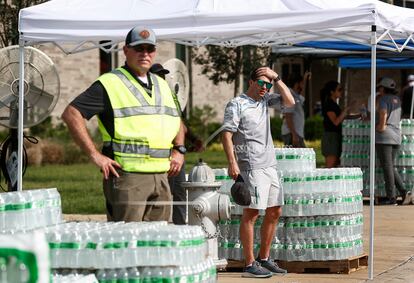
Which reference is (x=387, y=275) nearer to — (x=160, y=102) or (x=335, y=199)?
(x=335, y=199)

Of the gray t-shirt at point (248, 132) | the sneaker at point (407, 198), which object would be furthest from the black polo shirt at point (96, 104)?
the sneaker at point (407, 198)

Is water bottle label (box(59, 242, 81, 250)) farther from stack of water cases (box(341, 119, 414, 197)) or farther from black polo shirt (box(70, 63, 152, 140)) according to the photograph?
stack of water cases (box(341, 119, 414, 197))

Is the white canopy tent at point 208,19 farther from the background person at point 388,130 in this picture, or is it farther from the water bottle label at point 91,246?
the background person at point 388,130

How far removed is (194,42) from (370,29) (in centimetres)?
295

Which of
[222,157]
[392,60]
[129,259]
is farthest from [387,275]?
[222,157]

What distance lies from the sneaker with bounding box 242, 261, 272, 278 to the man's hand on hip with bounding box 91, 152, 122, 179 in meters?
2.70

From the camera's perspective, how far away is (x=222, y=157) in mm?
31438

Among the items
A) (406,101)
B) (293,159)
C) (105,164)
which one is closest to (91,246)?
(105,164)

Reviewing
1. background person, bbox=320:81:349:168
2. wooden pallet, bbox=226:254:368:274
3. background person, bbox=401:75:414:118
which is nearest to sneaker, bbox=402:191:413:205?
background person, bbox=320:81:349:168

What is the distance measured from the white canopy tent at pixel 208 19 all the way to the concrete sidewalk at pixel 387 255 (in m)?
0.40

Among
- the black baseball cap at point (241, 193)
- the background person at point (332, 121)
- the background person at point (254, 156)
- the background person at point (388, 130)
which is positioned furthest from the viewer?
the background person at point (332, 121)

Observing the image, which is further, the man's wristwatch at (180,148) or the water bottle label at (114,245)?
the man's wristwatch at (180,148)

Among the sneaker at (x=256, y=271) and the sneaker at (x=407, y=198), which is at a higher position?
the sneaker at (x=407, y=198)

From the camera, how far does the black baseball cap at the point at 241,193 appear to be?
9641 mm
